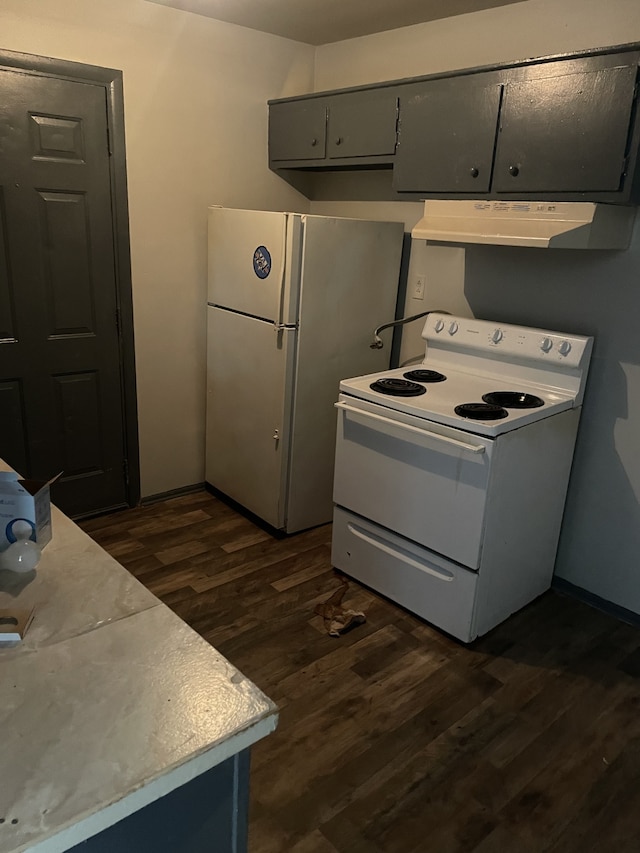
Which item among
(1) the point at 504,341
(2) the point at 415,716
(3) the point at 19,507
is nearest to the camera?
(3) the point at 19,507

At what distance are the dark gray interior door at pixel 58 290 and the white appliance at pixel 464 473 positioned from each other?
1.27 meters

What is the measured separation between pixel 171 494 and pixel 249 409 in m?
0.77

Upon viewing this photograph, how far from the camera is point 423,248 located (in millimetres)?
3094

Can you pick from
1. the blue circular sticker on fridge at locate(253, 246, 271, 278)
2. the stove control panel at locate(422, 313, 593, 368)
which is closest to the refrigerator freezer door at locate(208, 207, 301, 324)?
→ the blue circular sticker on fridge at locate(253, 246, 271, 278)

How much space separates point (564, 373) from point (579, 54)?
1.09 meters

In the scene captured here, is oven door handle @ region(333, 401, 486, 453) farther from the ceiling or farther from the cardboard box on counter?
the ceiling

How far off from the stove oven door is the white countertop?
1.35 meters

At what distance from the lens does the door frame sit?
2598 mm

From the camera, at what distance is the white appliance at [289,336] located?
284cm

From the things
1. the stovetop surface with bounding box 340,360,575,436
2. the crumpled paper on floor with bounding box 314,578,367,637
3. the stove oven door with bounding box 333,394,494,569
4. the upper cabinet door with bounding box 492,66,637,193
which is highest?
the upper cabinet door with bounding box 492,66,637,193

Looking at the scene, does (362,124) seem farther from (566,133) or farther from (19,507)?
(19,507)

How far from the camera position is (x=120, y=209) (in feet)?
9.69

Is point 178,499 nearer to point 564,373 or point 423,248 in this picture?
point 423,248

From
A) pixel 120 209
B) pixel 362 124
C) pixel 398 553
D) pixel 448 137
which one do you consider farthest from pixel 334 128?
pixel 398 553
